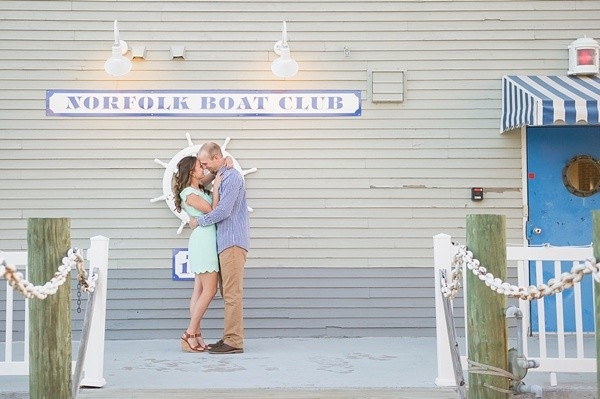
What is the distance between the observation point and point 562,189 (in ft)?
26.2

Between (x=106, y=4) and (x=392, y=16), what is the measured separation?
262 centimetres

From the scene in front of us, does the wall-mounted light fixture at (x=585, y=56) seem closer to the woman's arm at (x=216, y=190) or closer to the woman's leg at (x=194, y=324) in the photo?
the woman's arm at (x=216, y=190)

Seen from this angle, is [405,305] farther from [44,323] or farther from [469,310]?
[44,323]

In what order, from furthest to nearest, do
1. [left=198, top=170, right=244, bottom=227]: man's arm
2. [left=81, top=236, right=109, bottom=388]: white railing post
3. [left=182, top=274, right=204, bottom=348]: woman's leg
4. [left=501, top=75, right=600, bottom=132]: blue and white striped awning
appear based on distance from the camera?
[left=501, top=75, right=600, bottom=132]: blue and white striped awning → [left=182, top=274, right=204, bottom=348]: woman's leg → [left=198, top=170, right=244, bottom=227]: man's arm → [left=81, top=236, right=109, bottom=388]: white railing post

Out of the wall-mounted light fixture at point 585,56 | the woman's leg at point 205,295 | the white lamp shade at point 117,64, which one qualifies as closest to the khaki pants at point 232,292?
the woman's leg at point 205,295

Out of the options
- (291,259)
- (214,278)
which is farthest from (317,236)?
(214,278)

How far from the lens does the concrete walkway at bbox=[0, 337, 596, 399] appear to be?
5.45 metres

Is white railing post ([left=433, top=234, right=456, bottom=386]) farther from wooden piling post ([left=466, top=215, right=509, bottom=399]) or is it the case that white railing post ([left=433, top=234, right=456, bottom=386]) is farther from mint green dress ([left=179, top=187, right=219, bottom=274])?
mint green dress ([left=179, top=187, right=219, bottom=274])

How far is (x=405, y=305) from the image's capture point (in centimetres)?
797

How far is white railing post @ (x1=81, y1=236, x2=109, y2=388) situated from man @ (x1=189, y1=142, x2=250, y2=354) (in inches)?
51.6

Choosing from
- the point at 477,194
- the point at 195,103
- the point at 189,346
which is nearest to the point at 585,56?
the point at 477,194

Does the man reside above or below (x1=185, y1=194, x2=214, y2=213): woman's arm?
below

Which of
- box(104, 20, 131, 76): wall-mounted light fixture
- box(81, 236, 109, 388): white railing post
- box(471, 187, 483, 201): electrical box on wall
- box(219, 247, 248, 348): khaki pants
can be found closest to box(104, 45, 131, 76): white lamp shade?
box(104, 20, 131, 76): wall-mounted light fixture

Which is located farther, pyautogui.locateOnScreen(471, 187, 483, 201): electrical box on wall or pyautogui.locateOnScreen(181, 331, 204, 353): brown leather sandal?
pyautogui.locateOnScreen(471, 187, 483, 201): electrical box on wall
